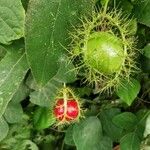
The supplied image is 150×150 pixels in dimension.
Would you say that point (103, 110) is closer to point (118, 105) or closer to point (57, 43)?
point (118, 105)

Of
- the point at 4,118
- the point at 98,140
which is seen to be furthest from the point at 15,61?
the point at 98,140

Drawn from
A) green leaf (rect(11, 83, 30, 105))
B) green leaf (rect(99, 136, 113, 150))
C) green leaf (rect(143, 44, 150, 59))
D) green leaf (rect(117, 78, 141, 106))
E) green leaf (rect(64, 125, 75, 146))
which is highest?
green leaf (rect(143, 44, 150, 59))

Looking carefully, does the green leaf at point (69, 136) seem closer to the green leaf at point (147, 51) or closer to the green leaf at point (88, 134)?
the green leaf at point (88, 134)

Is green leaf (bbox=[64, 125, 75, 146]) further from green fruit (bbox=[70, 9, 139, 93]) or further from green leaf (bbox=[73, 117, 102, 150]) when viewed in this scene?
green fruit (bbox=[70, 9, 139, 93])

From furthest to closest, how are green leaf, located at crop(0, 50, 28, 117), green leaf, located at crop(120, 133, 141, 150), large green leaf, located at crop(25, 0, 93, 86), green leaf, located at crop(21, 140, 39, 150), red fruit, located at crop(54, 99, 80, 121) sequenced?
green leaf, located at crop(21, 140, 39, 150) → green leaf, located at crop(120, 133, 141, 150) → red fruit, located at crop(54, 99, 80, 121) → green leaf, located at crop(0, 50, 28, 117) → large green leaf, located at crop(25, 0, 93, 86)

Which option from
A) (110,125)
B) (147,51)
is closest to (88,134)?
(110,125)

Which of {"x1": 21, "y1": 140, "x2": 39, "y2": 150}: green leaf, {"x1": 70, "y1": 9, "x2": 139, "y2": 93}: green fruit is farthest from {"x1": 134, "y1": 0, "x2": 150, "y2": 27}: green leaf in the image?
{"x1": 21, "y1": 140, "x2": 39, "y2": 150}: green leaf

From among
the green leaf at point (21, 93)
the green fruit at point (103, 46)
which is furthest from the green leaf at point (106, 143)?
the green fruit at point (103, 46)
